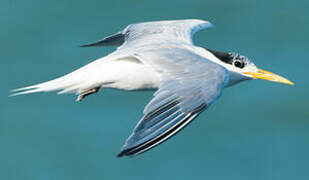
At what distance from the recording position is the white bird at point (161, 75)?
6.72m

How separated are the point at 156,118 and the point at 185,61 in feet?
4.05

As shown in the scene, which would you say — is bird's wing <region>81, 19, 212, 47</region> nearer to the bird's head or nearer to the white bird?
the white bird

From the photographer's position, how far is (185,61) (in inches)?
306

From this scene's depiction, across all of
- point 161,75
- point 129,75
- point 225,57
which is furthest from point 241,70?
point 161,75

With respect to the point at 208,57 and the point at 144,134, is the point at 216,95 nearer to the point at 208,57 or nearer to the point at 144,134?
the point at 144,134

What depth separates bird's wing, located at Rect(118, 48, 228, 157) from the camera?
21.6ft

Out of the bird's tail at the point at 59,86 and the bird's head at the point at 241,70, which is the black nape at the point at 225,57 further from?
the bird's tail at the point at 59,86

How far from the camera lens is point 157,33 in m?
9.58

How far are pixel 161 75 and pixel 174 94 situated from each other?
482 mm

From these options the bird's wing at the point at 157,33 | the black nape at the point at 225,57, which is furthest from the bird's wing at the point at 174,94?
the bird's wing at the point at 157,33

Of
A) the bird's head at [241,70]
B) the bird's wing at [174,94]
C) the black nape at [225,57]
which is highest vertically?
the bird's wing at [174,94]

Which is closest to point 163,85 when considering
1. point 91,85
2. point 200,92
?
point 200,92

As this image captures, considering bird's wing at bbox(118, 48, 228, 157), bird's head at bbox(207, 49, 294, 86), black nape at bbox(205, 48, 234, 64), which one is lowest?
bird's head at bbox(207, 49, 294, 86)

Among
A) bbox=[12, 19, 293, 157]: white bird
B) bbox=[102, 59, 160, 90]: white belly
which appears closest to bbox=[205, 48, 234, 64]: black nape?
bbox=[12, 19, 293, 157]: white bird
